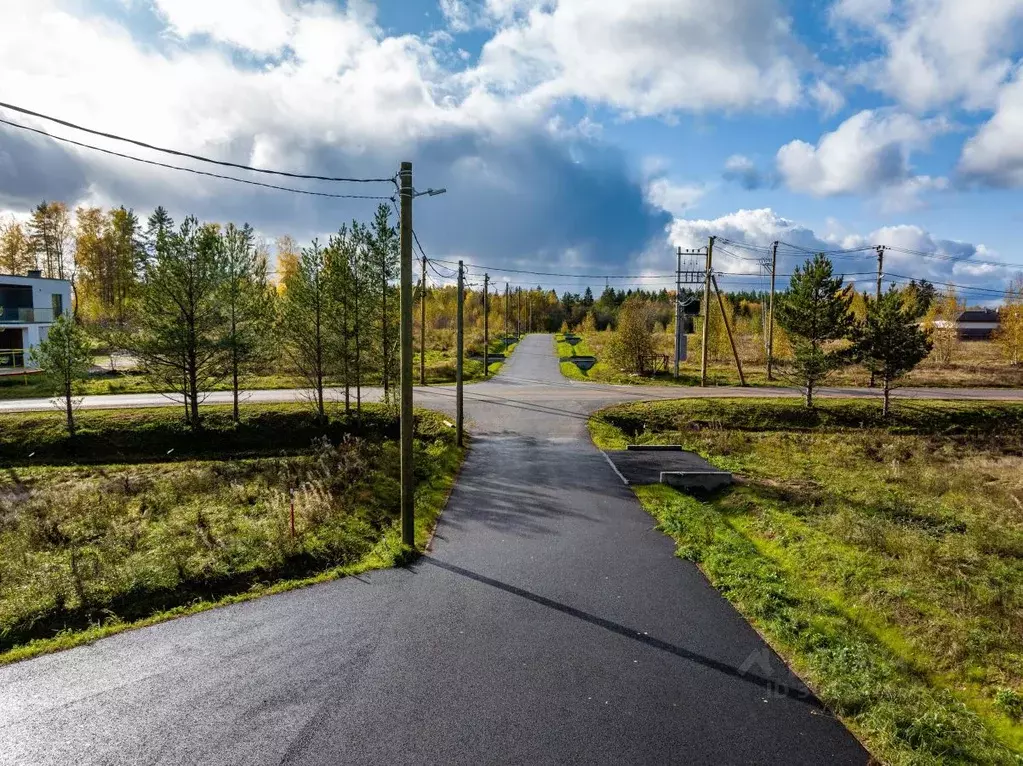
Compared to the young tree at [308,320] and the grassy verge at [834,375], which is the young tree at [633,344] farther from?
the young tree at [308,320]

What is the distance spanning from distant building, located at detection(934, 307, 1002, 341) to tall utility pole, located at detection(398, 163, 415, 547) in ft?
322

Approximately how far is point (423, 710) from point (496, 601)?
2.96m

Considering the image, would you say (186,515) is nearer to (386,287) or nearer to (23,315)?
(386,287)

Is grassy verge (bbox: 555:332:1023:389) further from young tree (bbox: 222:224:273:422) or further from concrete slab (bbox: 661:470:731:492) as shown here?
young tree (bbox: 222:224:273:422)

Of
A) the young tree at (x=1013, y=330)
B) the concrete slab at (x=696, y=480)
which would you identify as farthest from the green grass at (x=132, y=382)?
the young tree at (x=1013, y=330)

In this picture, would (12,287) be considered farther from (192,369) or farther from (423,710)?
(423,710)

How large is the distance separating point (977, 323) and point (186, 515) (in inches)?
4630

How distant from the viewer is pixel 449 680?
705 cm

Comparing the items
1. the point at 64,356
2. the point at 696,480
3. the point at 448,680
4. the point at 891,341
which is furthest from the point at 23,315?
the point at 891,341

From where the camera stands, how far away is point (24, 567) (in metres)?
10.2

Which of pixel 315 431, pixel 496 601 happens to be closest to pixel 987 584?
pixel 496 601

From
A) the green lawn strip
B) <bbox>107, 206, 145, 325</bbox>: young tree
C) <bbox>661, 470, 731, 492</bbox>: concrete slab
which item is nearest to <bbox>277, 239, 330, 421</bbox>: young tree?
<bbox>661, 470, 731, 492</bbox>: concrete slab

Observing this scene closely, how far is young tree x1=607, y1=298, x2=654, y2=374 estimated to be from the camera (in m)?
40.7

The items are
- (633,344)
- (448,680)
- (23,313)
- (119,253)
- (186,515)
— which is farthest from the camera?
(119,253)
